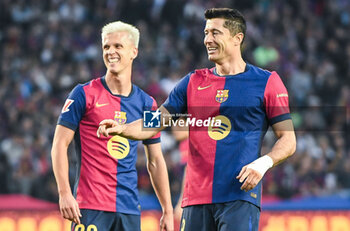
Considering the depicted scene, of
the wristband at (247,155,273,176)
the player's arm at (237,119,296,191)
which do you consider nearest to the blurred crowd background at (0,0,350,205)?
the player's arm at (237,119,296,191)

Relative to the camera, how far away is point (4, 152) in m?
13.8

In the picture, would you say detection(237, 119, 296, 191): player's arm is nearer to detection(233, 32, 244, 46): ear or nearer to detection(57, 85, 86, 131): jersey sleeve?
detection(233, 32, 244, 46): ear

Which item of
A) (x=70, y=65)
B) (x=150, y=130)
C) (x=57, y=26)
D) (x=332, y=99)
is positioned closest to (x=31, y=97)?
(x=70, y=65)

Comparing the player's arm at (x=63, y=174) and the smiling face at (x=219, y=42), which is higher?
the smiling face at (x=219, y=42)

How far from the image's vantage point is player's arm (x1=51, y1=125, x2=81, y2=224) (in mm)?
5859

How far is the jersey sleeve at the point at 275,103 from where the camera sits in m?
5.55

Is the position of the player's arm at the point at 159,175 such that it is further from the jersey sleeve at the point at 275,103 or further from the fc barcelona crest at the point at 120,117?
the jersey sleeve at the point at 275,103

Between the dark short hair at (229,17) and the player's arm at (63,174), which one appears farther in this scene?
the player's arm at (63,174)

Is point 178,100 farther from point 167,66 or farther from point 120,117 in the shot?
point 167,66

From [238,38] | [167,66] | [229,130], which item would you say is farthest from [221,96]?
[167,66]

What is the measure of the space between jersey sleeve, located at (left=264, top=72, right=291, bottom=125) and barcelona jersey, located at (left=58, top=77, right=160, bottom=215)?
1369 millimetres

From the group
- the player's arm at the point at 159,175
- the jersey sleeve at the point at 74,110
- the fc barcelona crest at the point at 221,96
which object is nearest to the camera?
the fc barcelona crest at the point at 221,96

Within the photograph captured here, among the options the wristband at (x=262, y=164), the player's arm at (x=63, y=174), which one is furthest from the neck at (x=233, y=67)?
the player's arm at (x=63, y=174)

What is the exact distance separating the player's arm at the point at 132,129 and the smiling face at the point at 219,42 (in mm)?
599
